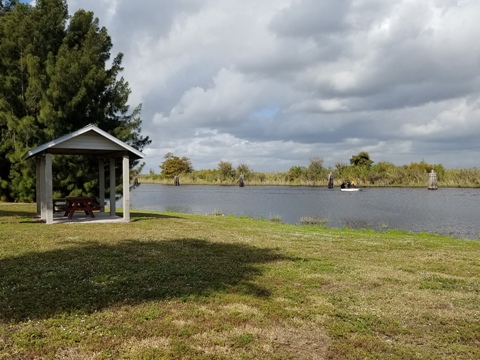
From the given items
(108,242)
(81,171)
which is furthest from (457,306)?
(81,171)

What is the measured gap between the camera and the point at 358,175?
215 feet

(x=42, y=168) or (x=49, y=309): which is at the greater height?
(x=42, y=168)

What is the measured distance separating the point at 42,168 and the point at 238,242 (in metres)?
9.31

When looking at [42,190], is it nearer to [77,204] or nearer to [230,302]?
[77,204]

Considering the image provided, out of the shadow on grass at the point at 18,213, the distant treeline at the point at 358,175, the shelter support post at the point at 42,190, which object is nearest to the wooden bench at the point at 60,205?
the shelter support post at the point at 42,190

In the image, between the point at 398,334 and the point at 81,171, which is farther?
the point at 81,171

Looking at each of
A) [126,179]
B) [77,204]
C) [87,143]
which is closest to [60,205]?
[77,204]

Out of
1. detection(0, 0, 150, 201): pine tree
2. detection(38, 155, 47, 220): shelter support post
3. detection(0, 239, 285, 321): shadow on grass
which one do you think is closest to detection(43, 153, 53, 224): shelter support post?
detection(38, 155, 47, 220): shelter support post

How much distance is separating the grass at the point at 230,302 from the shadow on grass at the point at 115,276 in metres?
0.02

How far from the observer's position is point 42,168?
16.3m

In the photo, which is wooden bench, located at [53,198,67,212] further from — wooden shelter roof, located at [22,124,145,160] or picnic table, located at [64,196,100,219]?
wooden shelter roof, located at [22,124,145,160]

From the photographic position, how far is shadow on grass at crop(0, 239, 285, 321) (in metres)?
5.65

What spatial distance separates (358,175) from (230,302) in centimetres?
6250

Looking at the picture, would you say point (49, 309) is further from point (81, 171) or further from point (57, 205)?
point (81, 171)
